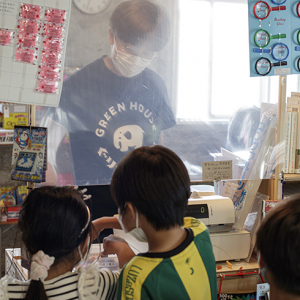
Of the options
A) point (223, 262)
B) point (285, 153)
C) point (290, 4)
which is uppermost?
point (290, 4)

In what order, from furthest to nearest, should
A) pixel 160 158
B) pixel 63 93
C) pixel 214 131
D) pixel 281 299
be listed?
1. pixel 214 131
2. pixel 63 93
3. pixel 160 158
4. pixel 281 299

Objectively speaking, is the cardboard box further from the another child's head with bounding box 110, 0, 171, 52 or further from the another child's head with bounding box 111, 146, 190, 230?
the another child's head with bounding box 111, 146, 190, 230

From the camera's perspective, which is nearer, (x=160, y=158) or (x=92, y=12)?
(x=160, y=158)

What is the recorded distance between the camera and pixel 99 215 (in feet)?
5.00

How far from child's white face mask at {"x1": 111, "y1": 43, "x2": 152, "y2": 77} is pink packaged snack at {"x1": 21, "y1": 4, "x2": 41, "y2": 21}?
1.10 ft

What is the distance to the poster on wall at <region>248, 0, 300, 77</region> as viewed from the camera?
1.58 m

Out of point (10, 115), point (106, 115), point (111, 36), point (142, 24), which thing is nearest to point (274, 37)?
point (142, 24)

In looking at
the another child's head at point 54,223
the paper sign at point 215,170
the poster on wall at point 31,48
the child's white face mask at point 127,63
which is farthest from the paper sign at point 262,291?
the poster on wall at point 31,48

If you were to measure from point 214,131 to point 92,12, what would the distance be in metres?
0.80

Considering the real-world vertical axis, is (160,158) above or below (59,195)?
above

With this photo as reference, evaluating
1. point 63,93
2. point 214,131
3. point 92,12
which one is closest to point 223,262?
point 214,131

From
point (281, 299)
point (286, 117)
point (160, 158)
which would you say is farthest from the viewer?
point (286, 117)

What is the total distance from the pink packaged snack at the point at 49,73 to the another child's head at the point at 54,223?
1.86 ft

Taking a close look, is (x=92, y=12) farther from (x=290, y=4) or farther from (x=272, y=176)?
(x=272, y=176)
